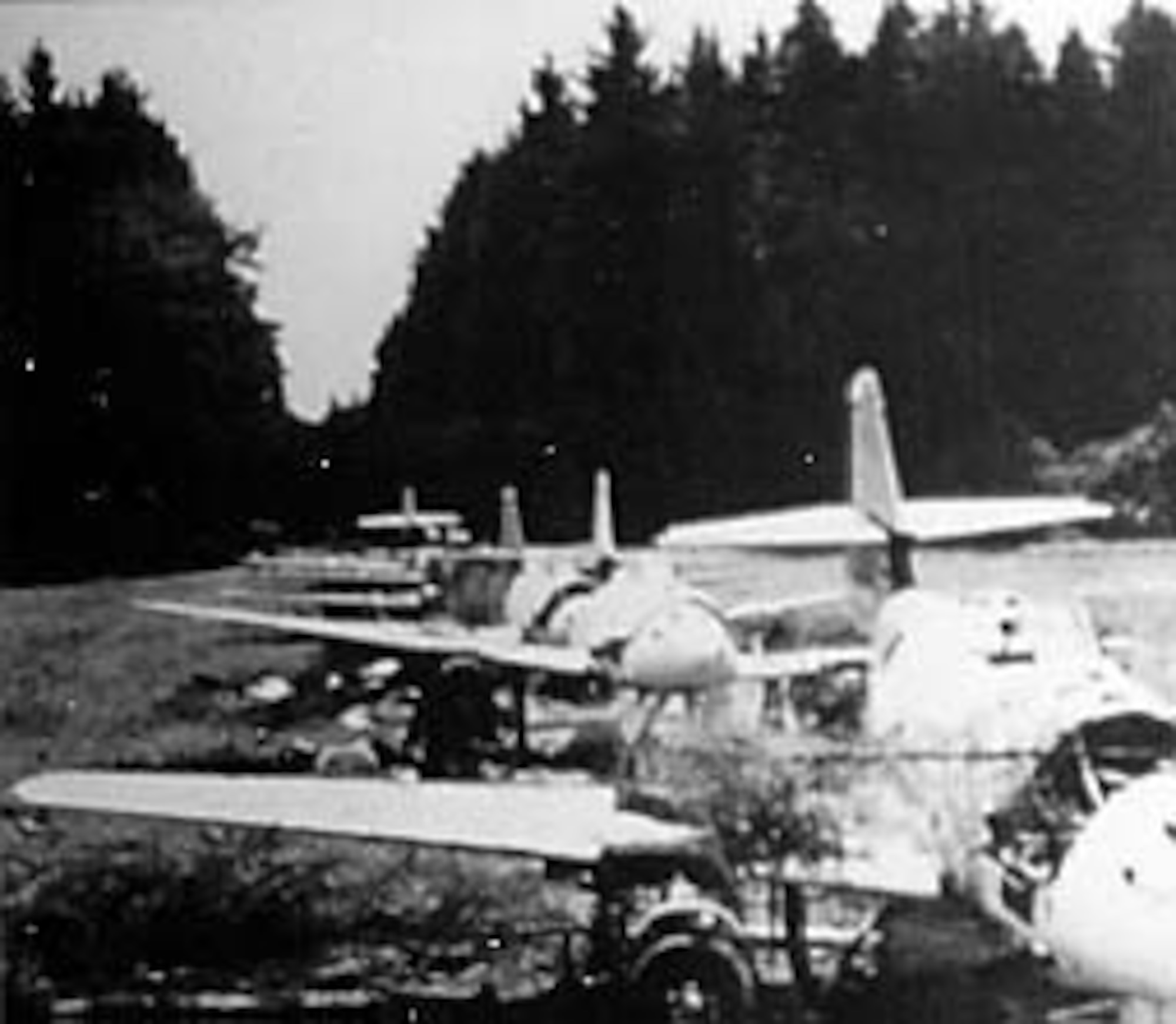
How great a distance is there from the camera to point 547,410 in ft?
5.75

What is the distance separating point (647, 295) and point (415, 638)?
0.90 ft

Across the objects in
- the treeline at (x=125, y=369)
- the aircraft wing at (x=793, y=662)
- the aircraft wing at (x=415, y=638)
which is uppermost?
the treeline at (x=125, y=369)

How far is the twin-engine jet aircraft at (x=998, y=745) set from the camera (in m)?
1.66

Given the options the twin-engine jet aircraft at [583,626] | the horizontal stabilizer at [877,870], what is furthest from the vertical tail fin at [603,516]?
the horizontal stabilizer at [877,870]

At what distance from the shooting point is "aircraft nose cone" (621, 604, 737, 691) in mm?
1810

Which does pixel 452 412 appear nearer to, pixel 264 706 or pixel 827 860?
pixel 264 706

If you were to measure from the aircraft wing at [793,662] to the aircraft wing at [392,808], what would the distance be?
13 centimetres

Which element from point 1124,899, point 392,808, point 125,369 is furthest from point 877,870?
point 125,369

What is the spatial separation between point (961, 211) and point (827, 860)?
42cm

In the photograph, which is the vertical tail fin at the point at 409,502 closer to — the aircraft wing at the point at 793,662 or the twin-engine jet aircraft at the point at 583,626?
the twin-engine jet aircraft at the point at 583,626

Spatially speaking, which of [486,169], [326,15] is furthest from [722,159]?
[326,15]

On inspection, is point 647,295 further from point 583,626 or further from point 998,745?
point 998,745

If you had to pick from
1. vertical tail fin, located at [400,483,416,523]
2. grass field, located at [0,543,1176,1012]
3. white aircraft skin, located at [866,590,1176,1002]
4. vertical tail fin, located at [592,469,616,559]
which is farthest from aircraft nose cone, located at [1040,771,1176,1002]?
vertical tail fin, located at [400,483,416,523]

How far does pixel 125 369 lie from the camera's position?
1.76 m
